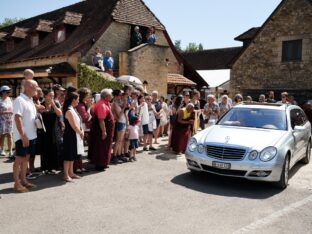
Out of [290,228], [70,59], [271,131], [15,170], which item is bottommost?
[290,228]

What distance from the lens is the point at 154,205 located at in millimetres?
5941

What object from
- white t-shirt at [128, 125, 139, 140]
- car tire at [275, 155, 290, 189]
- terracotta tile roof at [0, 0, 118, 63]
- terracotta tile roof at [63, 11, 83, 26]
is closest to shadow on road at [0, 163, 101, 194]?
white t-shirt at [128, 125, 139, 140]

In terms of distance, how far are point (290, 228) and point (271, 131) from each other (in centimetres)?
304

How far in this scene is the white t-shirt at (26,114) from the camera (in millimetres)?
6312

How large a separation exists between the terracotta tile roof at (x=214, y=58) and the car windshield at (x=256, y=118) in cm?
3152

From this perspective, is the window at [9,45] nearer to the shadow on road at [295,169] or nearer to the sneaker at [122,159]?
the sneaker at [122,159]

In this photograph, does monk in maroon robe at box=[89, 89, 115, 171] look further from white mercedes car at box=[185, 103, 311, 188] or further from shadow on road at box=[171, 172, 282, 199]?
white mercedes car at box=[185, 103, 311, 188]

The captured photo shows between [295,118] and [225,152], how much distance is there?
2782 millimetres

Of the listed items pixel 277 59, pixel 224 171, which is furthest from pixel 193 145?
pixel 277 59

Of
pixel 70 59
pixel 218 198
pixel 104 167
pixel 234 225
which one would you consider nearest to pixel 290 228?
pixel 234 225

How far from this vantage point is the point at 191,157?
7.66 meters

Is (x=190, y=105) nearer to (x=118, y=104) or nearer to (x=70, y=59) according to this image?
(x=118, y=104)

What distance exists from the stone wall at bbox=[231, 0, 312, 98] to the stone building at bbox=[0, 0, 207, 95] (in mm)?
3979

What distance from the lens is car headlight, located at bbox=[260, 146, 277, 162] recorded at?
6988 mm
